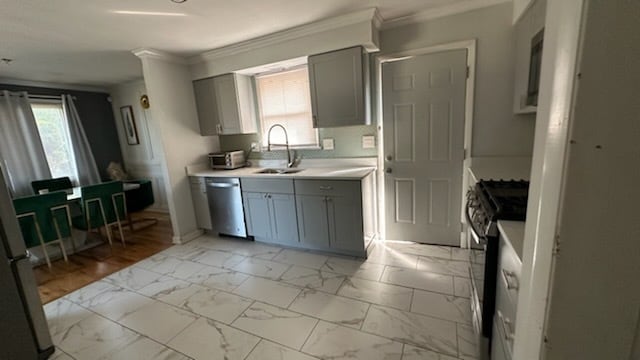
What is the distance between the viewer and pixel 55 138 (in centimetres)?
445

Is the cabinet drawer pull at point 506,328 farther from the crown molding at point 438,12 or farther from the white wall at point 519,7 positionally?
the crown molding at point 438,12

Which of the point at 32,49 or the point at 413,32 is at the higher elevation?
the point at 32,49

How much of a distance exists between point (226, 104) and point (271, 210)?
5.21 feet

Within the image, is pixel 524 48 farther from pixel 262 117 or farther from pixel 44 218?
pixel 44 218

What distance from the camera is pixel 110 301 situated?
238 cm

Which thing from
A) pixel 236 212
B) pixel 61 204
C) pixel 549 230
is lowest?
pixel 236 212

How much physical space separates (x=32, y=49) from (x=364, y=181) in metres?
3.90

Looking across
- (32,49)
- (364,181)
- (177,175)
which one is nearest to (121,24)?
(32,49)

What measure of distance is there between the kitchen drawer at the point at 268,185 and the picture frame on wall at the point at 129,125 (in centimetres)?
334

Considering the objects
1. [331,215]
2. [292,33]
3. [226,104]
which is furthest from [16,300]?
[292,33]

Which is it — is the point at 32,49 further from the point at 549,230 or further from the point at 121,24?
the point at 549,230

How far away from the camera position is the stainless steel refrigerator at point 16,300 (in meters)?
1.59

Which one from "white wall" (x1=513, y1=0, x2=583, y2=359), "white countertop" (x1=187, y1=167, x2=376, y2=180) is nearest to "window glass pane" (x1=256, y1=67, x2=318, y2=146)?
"white countertop" (x1=187, y1=167, x2=376, y2=180)

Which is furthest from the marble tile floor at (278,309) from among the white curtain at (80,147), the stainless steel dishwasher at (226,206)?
the white curtain at (80,147)
